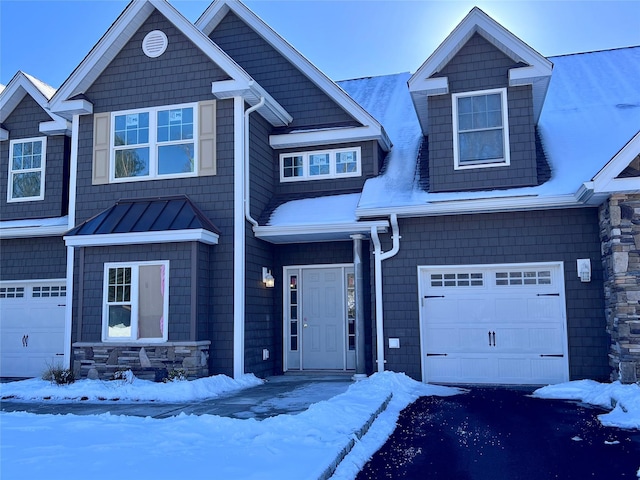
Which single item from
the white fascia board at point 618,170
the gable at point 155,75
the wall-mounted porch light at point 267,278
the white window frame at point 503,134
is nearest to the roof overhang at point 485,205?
the white fascia board at point 618,170

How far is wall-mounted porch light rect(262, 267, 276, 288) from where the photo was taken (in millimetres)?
11914

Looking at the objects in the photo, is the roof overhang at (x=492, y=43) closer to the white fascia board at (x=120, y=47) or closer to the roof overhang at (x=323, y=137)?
the roof overhang at (x=323, y=137)

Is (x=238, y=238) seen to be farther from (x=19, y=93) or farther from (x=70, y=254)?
(x=19, y=93)

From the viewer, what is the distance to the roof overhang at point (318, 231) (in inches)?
430

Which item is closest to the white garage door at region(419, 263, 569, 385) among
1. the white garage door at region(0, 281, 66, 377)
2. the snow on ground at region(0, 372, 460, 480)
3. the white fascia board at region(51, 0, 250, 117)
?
the snow on ground at region(0, 372, 460, 480)

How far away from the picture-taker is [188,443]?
5844 mm

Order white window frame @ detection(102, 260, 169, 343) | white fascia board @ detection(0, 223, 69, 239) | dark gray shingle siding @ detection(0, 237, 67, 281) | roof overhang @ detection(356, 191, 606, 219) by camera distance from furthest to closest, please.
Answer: dark gray shingle siding @ detection(0, 237, 67, 281)
white fascia board @ detection(0, 223, 69, 239)
white window frame @ detection(102, 260, 169, 343)
roof overhang @ detection(356, 191, 606, 219)

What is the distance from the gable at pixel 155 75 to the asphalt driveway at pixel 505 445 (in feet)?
23.3

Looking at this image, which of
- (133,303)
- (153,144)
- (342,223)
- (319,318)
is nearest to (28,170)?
(153,144)

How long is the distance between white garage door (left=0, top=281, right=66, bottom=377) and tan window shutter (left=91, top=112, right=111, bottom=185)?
2.98 meters

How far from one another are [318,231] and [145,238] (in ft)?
10.3

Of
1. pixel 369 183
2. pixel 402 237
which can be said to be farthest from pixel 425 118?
pixel 402 237

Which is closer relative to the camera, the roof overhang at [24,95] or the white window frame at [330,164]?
the white window frame at [330,164]

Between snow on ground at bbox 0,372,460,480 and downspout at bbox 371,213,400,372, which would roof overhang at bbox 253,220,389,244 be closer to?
downspout at bbox 371,213,400,372
